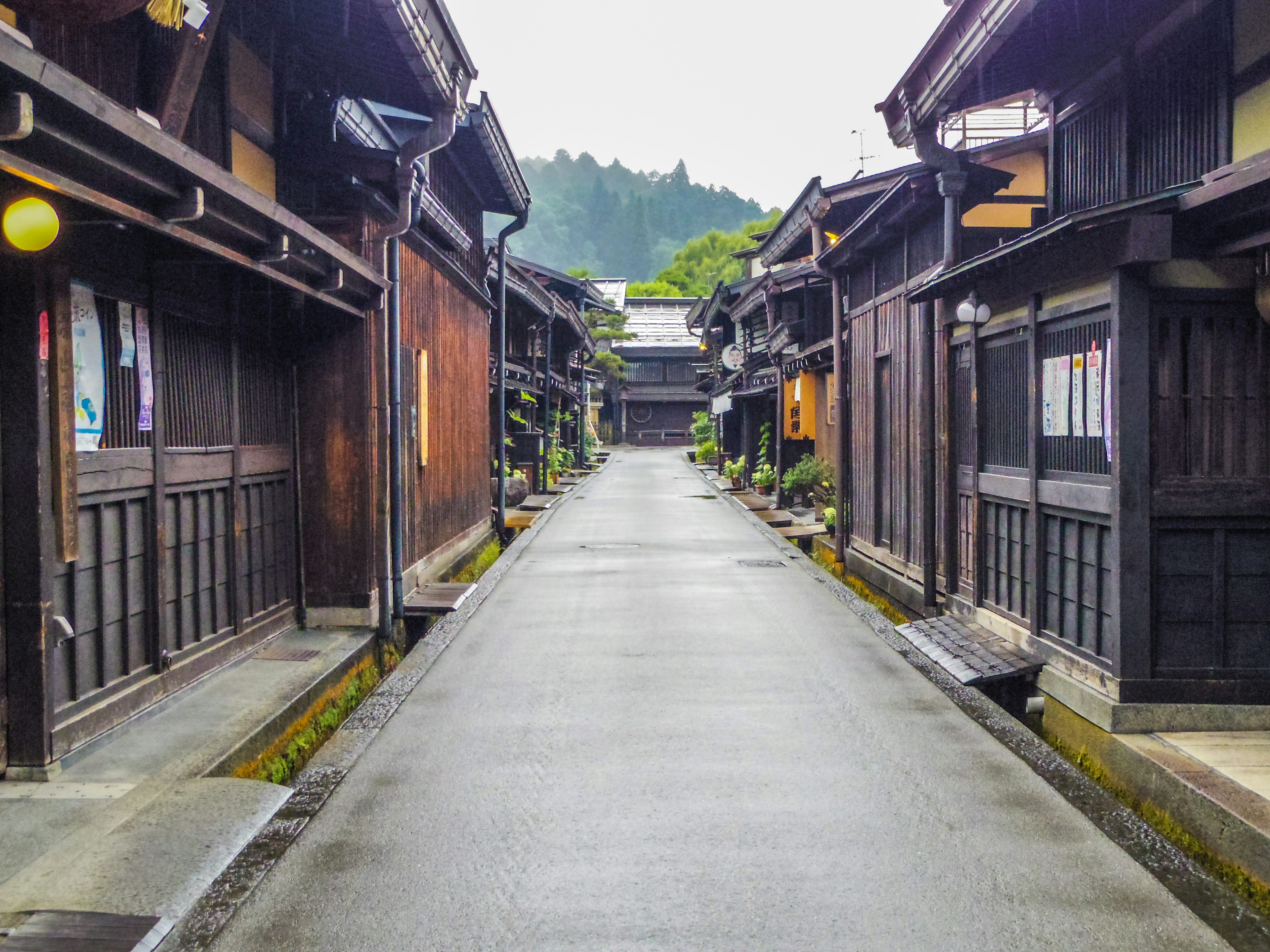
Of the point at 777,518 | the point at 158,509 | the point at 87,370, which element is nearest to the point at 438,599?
the point at 158,509

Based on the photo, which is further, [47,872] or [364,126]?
[364,126]

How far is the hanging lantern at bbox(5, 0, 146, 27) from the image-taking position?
4.87 m

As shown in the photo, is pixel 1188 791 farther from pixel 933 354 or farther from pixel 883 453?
pixel 883 453

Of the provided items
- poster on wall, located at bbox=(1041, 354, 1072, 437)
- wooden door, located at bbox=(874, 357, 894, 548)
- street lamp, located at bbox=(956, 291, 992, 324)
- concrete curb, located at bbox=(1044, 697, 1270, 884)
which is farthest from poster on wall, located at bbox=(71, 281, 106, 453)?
wooden door, located at bbox=(874, 357, 894, 548)

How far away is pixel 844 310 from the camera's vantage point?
61.5 ft

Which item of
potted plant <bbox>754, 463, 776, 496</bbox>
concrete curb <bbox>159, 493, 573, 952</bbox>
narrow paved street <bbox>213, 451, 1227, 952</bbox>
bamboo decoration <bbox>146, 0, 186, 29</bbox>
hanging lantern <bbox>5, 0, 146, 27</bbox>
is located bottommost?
narrow paved street <bbox>213, 451, 1227, 952</bbox>

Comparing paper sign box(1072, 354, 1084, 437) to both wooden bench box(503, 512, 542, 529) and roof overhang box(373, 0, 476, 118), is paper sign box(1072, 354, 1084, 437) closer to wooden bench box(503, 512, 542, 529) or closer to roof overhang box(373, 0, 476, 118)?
roof overhang box(373, 0, 476, 118)

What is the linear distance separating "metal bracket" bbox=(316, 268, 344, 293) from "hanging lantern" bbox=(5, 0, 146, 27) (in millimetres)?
4230

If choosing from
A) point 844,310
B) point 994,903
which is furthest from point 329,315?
point 844,310

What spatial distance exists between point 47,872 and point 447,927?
2.09 metres

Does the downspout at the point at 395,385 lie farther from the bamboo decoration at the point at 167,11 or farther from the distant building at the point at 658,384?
the distant building at the point at 658,384

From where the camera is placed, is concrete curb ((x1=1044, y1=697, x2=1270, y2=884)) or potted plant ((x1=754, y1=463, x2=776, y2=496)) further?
potted plant ((x1=754, y1=463, x2=776, y2=496))

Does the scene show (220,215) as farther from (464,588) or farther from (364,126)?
(464,588)

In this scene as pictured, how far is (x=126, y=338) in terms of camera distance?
769 cm
